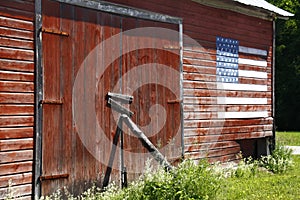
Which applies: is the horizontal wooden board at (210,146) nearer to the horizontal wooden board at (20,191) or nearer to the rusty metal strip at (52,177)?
the rusty metal strip at (52,177)

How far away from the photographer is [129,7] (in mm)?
8625

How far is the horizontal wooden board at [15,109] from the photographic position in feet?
21.9

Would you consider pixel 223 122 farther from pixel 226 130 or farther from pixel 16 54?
pixel 16 54

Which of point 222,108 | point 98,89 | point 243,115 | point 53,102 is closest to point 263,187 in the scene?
point 222,108

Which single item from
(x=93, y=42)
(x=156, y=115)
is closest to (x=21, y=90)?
(x=93, y=42)

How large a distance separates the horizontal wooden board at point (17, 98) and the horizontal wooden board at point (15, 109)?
0.06m

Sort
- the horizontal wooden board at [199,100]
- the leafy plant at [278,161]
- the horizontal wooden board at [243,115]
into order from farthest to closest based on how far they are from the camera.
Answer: the leafy plant at [278,161] → the horizontal wooden board at [243,115] → the horizontal wooden board at [199,100]

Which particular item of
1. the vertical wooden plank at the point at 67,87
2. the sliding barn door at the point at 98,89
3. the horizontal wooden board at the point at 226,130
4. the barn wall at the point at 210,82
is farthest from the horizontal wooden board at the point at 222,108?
the vertical wooden plank at the point at 67,87

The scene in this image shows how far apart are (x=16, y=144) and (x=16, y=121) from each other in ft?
1.03

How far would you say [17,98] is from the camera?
686 cm

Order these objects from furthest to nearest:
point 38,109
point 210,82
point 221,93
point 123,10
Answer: point 221,93 < point 210,82 < point 123,10 < point 38,109

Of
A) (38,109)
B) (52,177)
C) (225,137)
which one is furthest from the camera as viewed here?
(225,137)

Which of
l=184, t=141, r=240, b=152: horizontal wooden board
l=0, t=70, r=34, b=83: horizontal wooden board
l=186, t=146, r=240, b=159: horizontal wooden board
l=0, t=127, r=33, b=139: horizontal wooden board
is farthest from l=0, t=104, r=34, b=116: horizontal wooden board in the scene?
l=186, t=146, r=240, b=159: horizontal wooden board

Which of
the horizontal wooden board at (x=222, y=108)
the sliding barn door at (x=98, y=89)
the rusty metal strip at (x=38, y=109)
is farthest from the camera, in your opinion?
the horizontal wooden board at (x=222, y=108)
